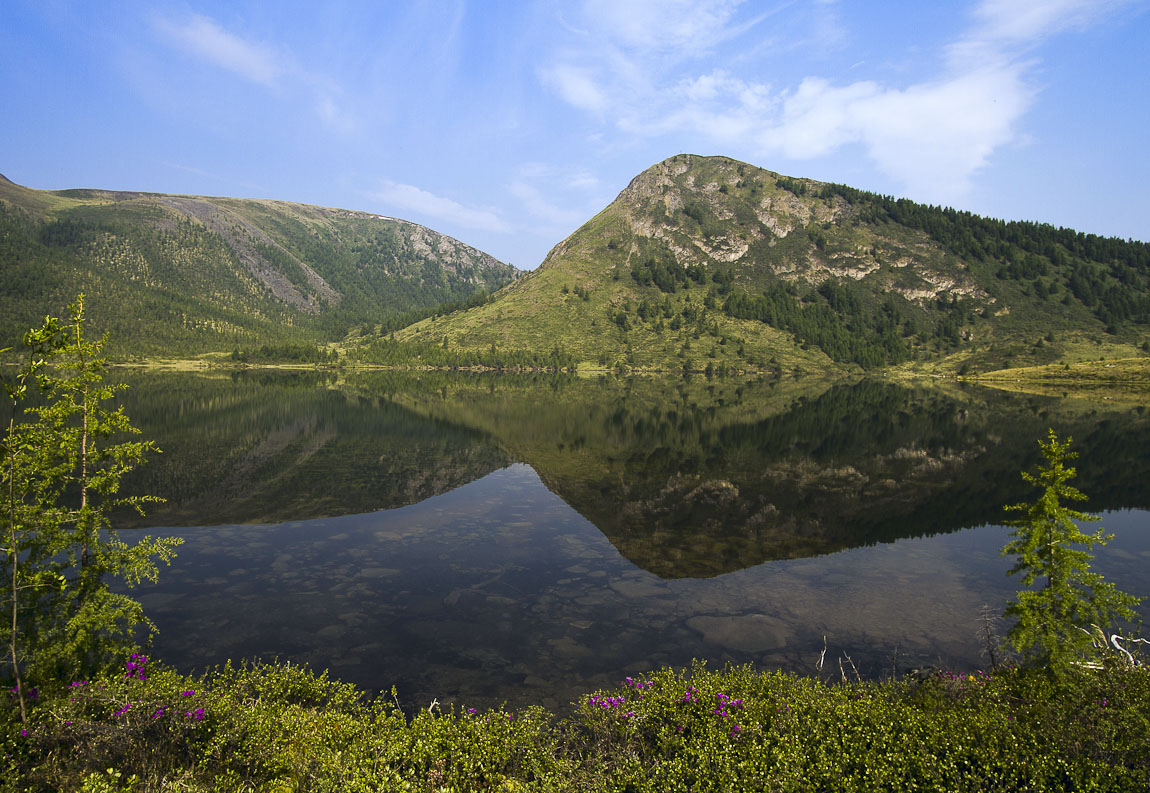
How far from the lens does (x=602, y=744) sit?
11.8 meters

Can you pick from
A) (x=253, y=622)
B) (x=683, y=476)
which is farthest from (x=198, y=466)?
(x=683, y=476)

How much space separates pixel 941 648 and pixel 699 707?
12.2m

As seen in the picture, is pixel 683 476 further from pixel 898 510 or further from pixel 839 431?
pixel 839 431

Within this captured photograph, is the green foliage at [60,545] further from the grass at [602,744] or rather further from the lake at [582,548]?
the lake at [582,548]

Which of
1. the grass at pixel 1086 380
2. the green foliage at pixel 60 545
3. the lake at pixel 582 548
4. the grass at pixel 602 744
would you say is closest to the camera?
the grass at pixel 602 744

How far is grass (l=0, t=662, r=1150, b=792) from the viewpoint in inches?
402

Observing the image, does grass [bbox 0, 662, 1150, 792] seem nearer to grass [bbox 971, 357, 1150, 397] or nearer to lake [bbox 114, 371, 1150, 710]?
lake [bbox 114, 371, 1150, 710]

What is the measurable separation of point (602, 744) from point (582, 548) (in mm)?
18695

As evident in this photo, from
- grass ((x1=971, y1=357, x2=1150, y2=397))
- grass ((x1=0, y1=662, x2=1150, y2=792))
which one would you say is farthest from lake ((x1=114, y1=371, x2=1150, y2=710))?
grass ((x1=971, y1=357, x2=1150, y2=397))

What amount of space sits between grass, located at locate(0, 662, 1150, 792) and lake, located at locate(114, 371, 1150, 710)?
15.4ft

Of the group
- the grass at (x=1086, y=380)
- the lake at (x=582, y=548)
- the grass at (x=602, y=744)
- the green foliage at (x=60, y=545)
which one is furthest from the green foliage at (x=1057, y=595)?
the grass at (x=1086, y=380)

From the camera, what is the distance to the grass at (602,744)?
402 inches

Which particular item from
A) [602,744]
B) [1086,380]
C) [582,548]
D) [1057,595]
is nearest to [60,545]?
[602,744]

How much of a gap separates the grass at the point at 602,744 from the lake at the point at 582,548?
4.68 meters
